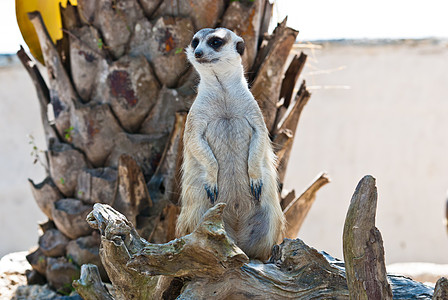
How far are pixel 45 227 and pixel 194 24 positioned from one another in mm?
1266

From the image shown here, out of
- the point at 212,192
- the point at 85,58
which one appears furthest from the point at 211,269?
the point at 85,58

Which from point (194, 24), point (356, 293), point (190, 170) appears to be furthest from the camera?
point (194, 24)

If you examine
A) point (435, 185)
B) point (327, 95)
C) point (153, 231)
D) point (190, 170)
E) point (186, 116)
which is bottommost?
point (153, 231)

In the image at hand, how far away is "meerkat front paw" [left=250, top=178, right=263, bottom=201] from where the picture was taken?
224 cm

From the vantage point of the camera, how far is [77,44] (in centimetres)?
267

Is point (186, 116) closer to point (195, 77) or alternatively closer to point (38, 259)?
point (195, 77)

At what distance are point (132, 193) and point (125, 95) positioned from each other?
479 millimetres

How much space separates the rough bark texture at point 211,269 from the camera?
1.61 m

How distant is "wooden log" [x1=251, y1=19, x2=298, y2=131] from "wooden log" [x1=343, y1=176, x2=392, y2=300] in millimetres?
1211

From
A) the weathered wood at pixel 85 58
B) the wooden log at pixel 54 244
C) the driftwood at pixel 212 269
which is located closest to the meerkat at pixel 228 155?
the driftwood at pixel 212 269

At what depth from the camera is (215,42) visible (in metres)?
2.26

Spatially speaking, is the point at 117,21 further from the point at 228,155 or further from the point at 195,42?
the point at 228,155

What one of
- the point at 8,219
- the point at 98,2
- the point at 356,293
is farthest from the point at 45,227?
the point at 8,219

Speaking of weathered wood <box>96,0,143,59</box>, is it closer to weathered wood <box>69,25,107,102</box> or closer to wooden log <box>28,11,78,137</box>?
weathered wood <box>69,25,107,102</box>
